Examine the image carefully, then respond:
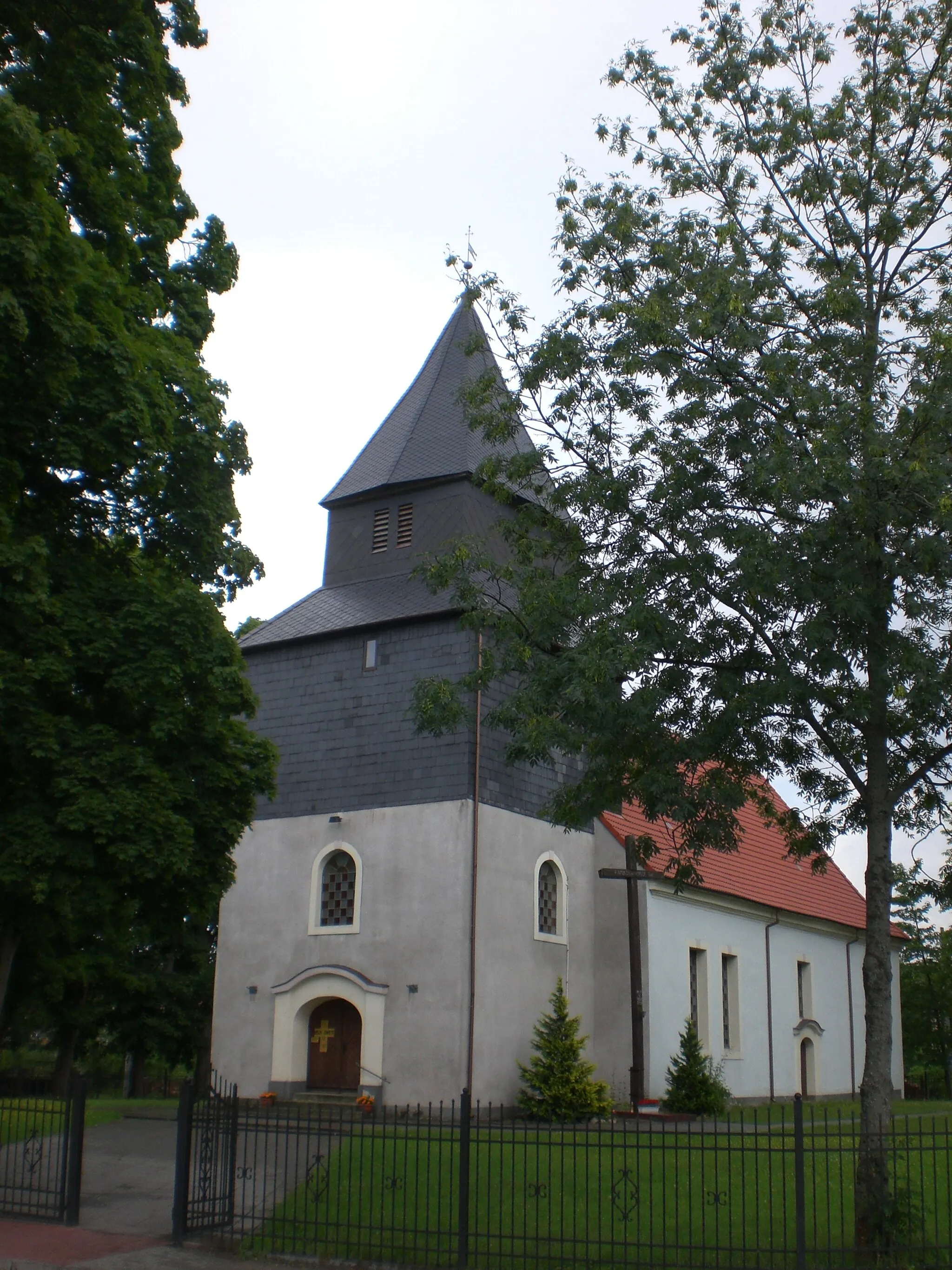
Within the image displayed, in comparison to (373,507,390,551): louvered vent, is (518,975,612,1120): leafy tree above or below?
below

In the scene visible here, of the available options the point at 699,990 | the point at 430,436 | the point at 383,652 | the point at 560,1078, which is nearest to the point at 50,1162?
the point at 560,1078

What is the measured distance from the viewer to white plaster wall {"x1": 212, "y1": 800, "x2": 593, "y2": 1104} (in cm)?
2105

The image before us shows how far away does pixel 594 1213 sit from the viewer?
37.4 feet

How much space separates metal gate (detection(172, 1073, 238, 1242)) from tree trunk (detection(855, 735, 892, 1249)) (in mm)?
5513

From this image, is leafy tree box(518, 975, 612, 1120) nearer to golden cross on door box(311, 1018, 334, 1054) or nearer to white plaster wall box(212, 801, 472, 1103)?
white plaster wall box(212, 801, 472, 1103)

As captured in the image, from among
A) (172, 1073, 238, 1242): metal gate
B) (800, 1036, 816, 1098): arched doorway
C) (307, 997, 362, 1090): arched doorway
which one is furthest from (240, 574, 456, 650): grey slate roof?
(800, 1036, 816, 1098): arched doorway

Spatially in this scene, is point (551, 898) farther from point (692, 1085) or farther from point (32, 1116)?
point (32, 1116)

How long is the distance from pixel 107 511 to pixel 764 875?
69.3 ft

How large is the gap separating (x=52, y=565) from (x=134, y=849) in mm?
3228

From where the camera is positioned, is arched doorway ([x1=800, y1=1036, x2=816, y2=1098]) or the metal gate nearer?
the metal gate

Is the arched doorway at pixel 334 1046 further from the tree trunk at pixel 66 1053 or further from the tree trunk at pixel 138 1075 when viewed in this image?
the tree trunk at pixel 138 1075

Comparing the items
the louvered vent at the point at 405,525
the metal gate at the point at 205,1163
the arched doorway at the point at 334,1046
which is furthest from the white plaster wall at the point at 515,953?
the metal gate at the point at 205,1163

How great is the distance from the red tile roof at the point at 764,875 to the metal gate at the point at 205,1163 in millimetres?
14313

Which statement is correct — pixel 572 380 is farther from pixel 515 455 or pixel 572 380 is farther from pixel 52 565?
pixel 52 565
